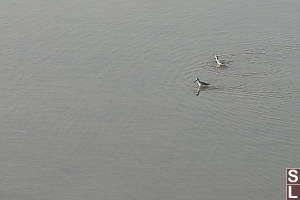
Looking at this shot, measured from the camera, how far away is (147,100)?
69.4 feet

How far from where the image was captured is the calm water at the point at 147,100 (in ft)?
57.6

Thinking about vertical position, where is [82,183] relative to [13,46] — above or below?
below

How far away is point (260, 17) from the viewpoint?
26234 millimetres

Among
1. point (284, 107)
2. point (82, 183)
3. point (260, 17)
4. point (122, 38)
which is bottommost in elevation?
point (82, 183)

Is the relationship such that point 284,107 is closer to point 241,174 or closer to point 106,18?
point 241,174

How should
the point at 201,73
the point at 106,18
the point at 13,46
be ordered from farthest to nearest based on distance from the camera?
the point at 106,18, the point at 13,46, the point at 201,73

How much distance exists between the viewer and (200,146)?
1870 cm

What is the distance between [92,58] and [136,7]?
466 centimetres

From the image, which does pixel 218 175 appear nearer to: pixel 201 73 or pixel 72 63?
pixel 201 73

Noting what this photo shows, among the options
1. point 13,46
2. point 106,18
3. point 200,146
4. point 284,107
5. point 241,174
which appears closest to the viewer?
point 241,174

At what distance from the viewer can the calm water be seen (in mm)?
17562

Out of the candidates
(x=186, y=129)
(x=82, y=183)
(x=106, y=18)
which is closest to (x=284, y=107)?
(x=186, y=129)

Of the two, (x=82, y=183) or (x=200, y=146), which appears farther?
(x=200, y=146)

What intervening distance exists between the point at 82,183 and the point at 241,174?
4086 mm
